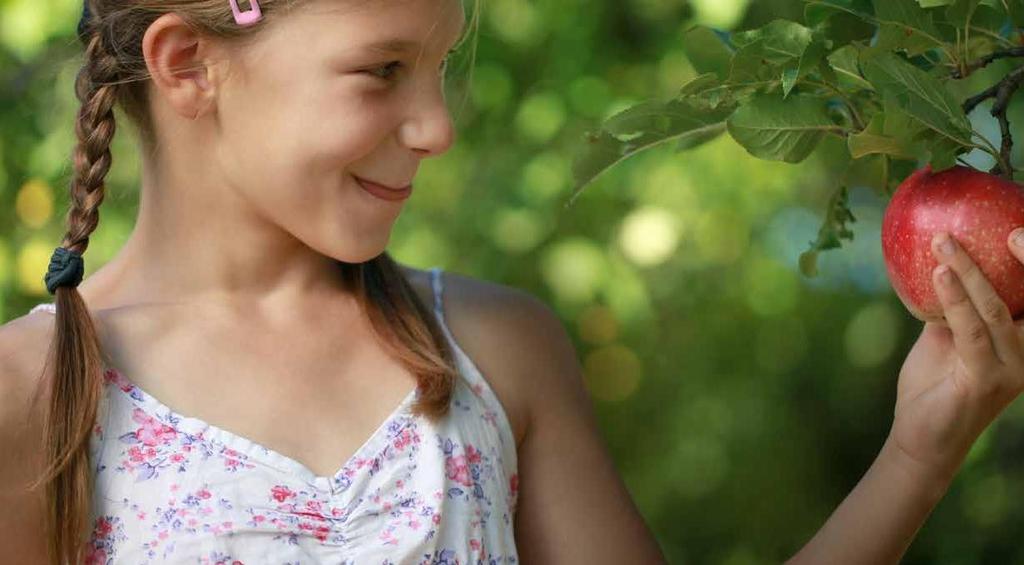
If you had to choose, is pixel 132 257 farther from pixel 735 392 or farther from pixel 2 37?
pixel 735 392

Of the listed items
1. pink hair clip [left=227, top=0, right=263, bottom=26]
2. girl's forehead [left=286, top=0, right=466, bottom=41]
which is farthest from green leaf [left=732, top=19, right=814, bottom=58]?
pink hair clip [left=227, top=0, right=263, bottom=26]

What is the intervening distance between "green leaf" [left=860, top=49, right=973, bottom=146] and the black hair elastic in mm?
711

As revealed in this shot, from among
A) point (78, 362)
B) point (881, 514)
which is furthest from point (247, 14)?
point (881, 514)

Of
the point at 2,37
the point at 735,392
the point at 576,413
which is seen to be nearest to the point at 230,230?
the point at 576,413

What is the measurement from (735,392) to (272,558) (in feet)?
4.94

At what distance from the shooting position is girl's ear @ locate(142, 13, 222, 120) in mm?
1499

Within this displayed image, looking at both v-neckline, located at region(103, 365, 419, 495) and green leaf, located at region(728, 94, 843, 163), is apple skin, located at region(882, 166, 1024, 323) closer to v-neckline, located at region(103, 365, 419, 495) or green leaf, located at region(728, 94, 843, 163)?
green leaf, located at region(728, 94, 843, 163)

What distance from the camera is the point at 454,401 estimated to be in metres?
1.57

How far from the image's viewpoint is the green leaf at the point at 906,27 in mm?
1130

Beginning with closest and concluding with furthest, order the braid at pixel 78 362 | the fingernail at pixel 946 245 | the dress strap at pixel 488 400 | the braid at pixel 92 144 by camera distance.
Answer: the fingernail at pixel 946 245 < the braid at pixel 78 362 < the braid at pixel 92 144 < the dress strap at pixel 488 400

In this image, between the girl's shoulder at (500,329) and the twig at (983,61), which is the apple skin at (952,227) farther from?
the girl's shoulder at (500,329)

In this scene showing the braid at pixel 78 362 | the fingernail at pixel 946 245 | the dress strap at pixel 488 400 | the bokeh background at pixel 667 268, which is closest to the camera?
the fingernail at pixel 946 245

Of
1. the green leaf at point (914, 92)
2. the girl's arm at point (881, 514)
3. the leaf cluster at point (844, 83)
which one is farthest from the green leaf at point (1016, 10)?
the girl's arm at point (881, 514)

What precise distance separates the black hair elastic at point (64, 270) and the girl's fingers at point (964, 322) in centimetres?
73
